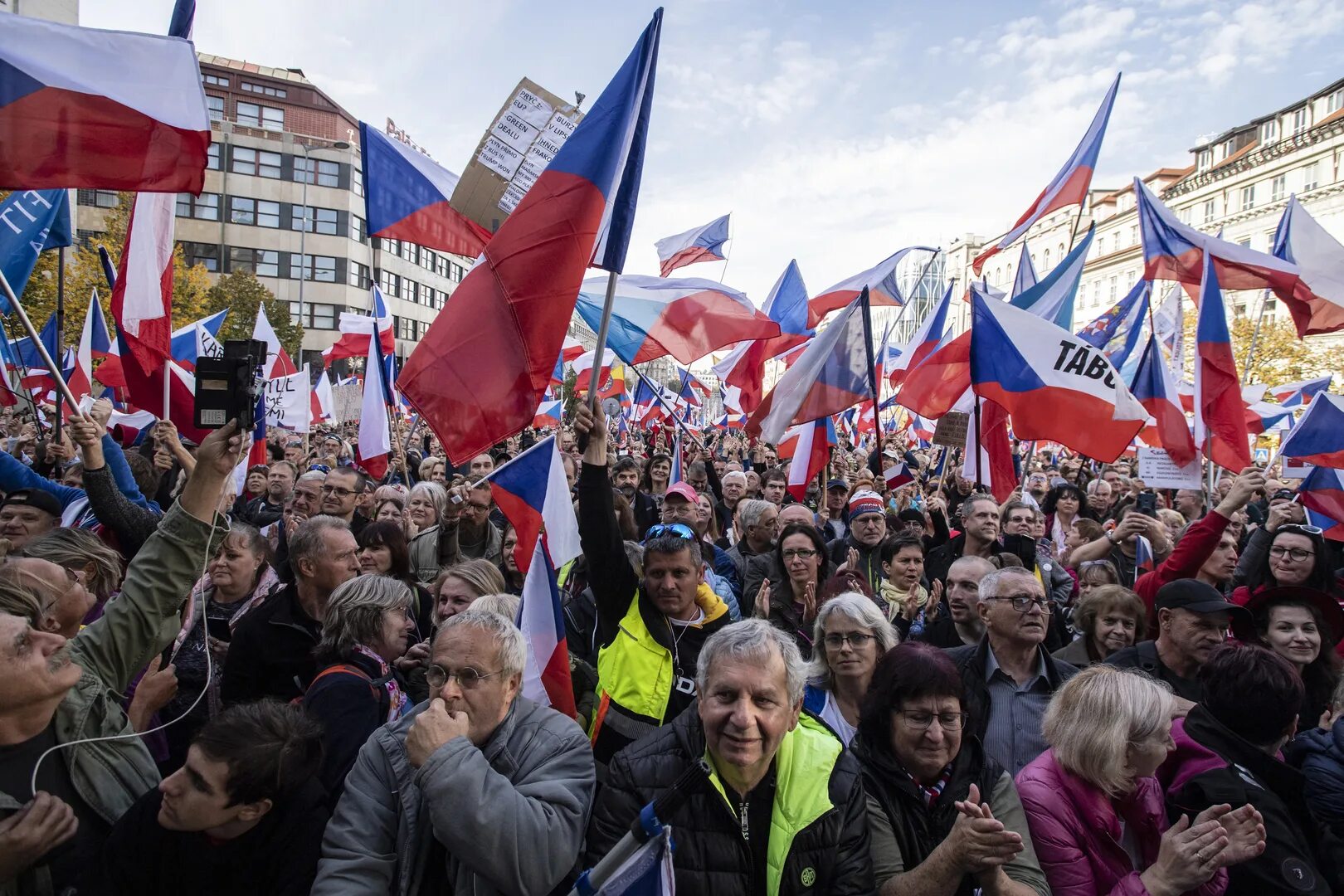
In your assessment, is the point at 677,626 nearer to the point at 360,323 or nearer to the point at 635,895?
the point at 635,895

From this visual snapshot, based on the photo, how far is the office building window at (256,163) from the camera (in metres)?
51.7

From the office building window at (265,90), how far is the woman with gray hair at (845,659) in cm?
6661

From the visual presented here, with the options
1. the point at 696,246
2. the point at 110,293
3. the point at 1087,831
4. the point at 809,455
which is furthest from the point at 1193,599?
the point at 110,293

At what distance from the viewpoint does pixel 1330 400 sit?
6953mm

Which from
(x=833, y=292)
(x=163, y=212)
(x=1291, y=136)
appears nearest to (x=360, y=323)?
(x=833, y=292)

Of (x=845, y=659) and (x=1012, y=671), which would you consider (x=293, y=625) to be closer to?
(x=845, y=659)

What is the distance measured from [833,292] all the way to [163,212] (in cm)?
723

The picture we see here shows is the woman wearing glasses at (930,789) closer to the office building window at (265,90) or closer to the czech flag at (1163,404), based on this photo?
the czech flag at (1163,404)

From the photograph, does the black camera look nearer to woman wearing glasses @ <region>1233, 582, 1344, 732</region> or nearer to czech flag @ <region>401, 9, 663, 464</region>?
czech flag @ <region>401, 9, 663, 464</region>

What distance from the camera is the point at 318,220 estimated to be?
177ft

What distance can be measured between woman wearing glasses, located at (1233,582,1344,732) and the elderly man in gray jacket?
325cm

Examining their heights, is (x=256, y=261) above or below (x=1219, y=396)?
above

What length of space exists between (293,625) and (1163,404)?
7.03 meters

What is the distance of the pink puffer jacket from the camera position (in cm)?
261
